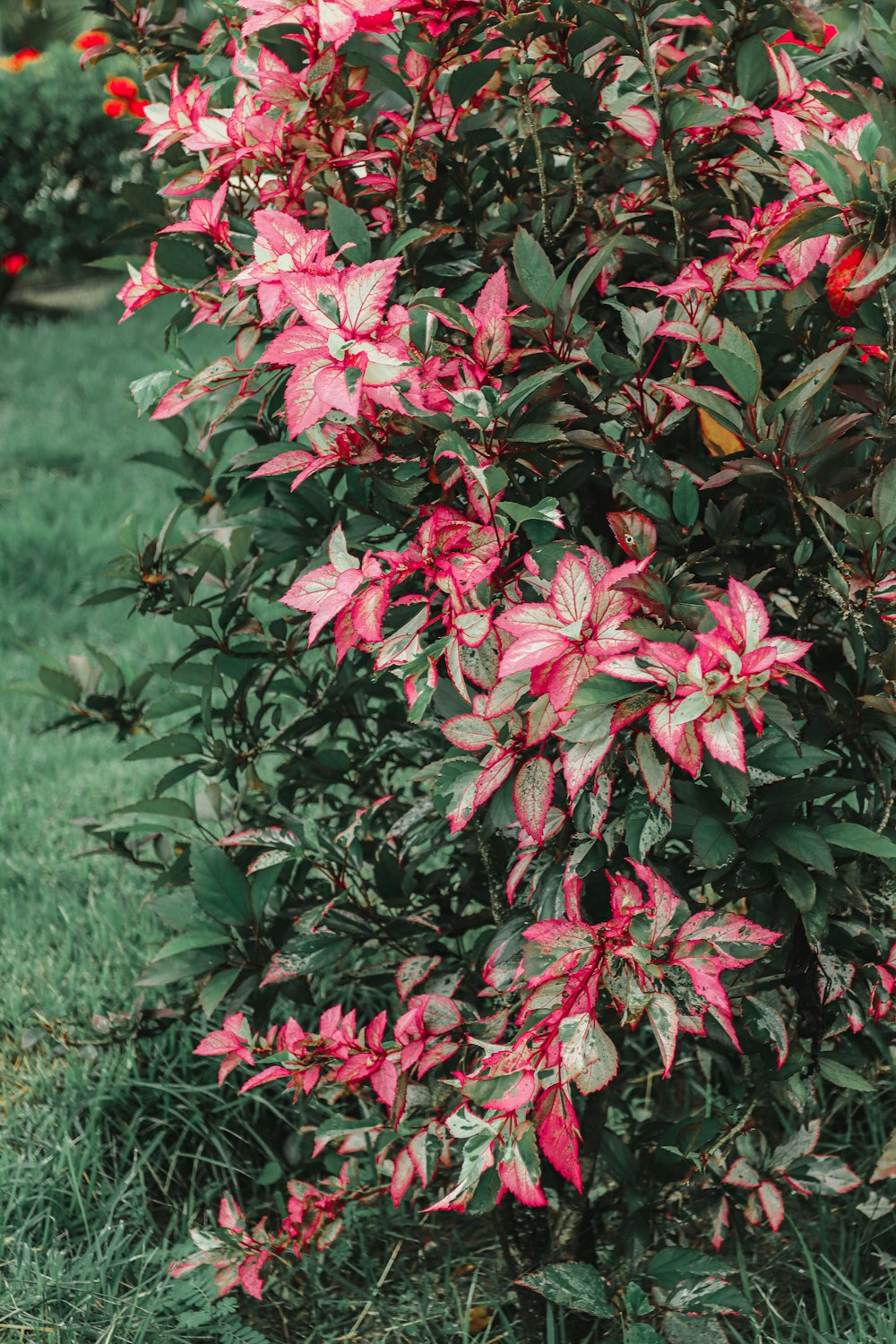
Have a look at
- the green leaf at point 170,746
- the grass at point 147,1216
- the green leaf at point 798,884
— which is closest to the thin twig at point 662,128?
the green leaf at point 798,884

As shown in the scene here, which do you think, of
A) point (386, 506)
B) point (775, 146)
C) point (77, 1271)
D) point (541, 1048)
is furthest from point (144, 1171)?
point (775, 146)

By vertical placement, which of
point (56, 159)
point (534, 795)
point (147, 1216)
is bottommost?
point (147, 1216)

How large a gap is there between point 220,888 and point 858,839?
32.6 inches

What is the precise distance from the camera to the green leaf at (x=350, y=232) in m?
1.21

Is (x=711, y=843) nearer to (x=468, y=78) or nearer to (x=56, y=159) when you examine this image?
(x=468, y=78)

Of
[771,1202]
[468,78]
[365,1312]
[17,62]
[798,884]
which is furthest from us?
[17,62]

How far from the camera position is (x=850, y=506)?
4.30ft

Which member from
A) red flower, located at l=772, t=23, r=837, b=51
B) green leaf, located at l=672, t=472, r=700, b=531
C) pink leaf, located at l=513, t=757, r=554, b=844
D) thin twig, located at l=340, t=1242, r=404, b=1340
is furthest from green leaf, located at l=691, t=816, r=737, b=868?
thin twig, located at l=340, t=1242, r=404, b=1340

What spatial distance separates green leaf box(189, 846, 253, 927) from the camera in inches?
62.2

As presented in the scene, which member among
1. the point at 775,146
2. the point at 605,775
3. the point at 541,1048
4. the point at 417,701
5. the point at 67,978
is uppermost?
the point at 775,146

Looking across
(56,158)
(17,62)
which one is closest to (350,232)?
(56,158)

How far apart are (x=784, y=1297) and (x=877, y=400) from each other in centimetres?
133

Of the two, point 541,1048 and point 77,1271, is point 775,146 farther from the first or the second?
point 77,1271

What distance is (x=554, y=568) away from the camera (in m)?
1.13
